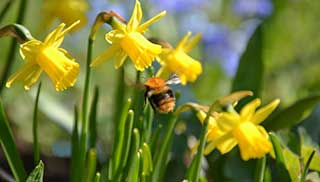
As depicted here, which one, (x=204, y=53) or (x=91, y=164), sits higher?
(x=91, y=164)

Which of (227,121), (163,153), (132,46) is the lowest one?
(163,153)

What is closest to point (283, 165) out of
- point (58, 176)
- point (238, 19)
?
point (58, 176)

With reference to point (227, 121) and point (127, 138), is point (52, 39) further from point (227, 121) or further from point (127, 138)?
point (227, 121)

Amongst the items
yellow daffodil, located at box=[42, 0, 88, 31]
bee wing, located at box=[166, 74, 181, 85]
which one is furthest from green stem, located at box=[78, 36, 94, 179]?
yellow daffodil, located at box=[42, 0, 88, 31]

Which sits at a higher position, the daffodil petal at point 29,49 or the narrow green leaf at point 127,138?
the daffodil petal at point 29,49

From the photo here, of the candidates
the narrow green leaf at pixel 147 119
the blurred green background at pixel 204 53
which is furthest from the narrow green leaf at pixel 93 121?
the blurred green background at pixel 204 53

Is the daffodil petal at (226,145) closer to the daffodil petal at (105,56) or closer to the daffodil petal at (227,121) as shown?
the daffodil petal at (227,121)

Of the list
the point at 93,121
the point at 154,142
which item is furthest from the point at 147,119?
the point at 93,121

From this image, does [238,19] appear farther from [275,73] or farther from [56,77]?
[56,77]
